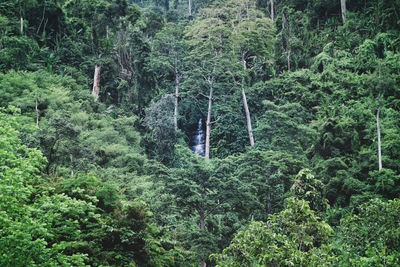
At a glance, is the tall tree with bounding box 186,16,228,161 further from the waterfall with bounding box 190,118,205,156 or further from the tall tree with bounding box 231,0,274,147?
the waterfall with bounding box 190,118,205,156

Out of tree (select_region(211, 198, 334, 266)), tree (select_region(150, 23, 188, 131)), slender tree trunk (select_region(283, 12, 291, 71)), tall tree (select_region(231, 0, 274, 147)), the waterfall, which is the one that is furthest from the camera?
the waterfall

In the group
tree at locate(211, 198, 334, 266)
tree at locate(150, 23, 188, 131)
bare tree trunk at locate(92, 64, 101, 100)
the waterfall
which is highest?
tree at locate(150, 23, 188, 131)

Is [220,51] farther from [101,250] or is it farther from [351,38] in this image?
[101,250]

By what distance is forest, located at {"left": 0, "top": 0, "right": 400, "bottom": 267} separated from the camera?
602cm

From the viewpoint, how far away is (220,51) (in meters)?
25.9

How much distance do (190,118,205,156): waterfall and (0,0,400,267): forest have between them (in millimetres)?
130

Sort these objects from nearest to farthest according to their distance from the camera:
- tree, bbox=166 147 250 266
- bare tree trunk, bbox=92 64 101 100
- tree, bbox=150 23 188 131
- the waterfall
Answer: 1. tree, bbox=166 147 250 266
2. tree, bbox=150 23 188 131
3. bare tree trunk, bbox=92 64 101 100
4. the waterfall

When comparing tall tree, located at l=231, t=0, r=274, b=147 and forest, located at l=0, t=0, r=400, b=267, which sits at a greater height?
tall tree, located at l=231, t=0, r=274, b=147

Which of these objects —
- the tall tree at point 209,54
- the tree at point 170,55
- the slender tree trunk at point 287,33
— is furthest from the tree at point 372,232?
the slender tree trunk at point 287,33

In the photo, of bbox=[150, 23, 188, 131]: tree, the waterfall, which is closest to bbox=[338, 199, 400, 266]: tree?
bbox=[150, 23, 188, 131]: tree

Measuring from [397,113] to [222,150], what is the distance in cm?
1197

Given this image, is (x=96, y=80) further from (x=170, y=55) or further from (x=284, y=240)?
(x=284, y=240)

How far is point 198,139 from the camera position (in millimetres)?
29438

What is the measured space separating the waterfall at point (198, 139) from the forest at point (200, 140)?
0.43ft
